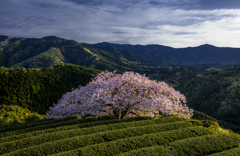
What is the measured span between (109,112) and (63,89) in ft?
273

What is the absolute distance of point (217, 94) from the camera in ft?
364

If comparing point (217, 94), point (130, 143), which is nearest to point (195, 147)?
point (130, 143)

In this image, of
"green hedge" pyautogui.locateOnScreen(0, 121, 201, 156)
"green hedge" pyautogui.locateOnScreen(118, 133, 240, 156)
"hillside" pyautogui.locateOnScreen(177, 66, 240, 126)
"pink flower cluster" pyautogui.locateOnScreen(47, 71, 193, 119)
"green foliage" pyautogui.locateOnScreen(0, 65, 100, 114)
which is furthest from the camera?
"hillside" pyautogui.locateOnScreen(177, 66, 240, 126)

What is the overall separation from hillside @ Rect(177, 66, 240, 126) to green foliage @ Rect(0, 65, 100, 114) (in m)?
109

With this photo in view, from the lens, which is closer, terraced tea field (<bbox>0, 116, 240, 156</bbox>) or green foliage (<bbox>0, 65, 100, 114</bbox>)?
terraced tea field (<bbox>0, 116, 240, 156</bbox>)

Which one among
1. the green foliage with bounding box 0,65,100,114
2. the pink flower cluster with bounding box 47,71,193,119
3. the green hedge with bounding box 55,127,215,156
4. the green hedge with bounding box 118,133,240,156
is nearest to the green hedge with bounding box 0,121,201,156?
the green hedge with bounding box 55,127,215,156

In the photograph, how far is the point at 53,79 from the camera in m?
93.2

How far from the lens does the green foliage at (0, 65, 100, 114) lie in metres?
70.9

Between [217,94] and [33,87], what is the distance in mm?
136872

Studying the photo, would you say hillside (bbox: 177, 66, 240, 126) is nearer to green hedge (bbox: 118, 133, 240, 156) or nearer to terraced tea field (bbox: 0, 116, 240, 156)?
green hedge (bbox: 118, 133, 240, 156)

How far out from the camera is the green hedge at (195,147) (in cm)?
765

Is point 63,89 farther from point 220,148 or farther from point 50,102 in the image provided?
point 220,148

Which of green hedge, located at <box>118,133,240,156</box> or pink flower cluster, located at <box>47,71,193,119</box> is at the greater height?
pink flower cluster, located at <box>47,71,193,119</box>

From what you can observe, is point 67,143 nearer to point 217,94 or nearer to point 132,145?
point 132,145
